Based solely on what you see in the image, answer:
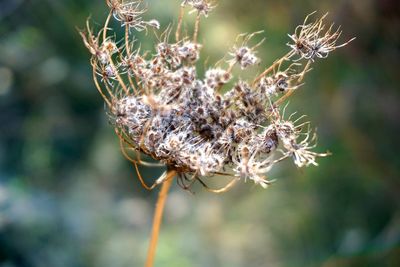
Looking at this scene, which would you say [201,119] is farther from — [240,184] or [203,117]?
[240,184]

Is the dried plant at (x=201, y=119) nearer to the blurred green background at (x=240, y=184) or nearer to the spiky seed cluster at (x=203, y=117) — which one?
the spiky seed cluster at (x=203, y=117)

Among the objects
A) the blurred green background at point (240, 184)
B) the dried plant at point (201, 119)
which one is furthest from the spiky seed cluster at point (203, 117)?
the blurred green background at point (240, 184)

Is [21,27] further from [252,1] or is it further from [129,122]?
[129,122]

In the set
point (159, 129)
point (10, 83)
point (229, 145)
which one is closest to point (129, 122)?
point (159, 129)

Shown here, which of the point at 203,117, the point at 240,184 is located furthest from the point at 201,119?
the point at 240,184

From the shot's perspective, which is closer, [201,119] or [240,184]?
[201,119]

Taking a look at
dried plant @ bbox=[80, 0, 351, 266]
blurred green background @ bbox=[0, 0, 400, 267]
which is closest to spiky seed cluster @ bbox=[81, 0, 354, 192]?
dried plant @ bbox=[80, 0, 351, 266]

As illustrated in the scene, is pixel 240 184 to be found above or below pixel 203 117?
above

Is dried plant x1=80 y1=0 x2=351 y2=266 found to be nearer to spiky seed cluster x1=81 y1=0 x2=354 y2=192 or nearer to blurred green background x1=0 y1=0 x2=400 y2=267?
spiky seed cluster x1=81 y1=0 x2=354 y2=192
